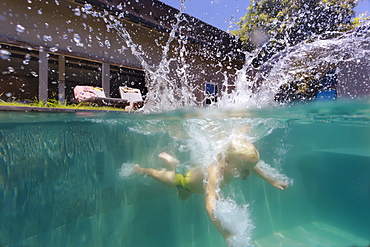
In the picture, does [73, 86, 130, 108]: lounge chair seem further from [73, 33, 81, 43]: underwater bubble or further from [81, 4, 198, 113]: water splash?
[73, 33, 81, 43]: underwater bubble

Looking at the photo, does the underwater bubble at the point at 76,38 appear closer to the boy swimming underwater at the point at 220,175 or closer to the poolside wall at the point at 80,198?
the poolside wall at the point at 80,198

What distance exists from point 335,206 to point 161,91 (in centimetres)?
1347

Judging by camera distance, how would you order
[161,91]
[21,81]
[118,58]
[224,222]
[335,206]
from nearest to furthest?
[224,222]
[161,91]
[118,58]
[335,206]
[21,81]

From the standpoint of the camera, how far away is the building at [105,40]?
8594 mm

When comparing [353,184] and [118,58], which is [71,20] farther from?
[353,184]

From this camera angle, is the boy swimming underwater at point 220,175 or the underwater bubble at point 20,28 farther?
the underwater bubble at point 20,28

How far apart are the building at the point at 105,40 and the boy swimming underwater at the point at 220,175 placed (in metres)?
6.63

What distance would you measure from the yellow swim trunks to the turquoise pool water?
1.15m

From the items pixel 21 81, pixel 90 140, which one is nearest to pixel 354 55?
pixel 90 140

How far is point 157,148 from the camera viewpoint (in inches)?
439

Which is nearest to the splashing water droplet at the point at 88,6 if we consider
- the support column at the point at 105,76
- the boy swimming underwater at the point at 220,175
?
the support column at the point at 105,76

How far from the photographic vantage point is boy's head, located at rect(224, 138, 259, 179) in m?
4.64

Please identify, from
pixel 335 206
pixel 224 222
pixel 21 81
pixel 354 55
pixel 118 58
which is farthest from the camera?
pixel 21 81

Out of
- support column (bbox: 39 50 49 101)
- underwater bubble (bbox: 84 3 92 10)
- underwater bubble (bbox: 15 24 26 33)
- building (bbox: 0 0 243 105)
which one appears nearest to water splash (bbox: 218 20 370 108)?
building (bbox: 0 0 243 105)
